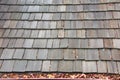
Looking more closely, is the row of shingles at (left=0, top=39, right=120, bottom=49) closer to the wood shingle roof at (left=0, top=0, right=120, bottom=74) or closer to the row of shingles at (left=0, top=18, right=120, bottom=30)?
the wood shingle roof at (left=0, top=0, right=120, bottom=74)

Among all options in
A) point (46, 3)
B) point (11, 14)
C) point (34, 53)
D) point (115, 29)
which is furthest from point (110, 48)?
point (11, 14)

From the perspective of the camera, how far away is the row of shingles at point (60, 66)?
10.6 feet

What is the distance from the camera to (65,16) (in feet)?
13.0

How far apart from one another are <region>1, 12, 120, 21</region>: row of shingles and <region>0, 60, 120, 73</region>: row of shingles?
0.92 metres

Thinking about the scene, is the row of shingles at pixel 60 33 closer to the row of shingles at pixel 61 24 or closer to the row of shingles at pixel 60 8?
the row of shingles at pixel 61 24

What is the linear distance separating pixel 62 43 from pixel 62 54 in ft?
0.71

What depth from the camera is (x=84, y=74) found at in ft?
10.5

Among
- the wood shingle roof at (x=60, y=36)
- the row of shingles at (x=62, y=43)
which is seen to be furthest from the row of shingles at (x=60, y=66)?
the row of shingles at (x=62, y=43)

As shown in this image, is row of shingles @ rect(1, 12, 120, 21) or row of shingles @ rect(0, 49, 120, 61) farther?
row of shingles @ rect(1, 12, 120, 21)

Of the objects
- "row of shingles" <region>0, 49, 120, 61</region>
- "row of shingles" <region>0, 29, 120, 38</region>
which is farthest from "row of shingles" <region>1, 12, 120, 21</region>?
"row of shingles" <region>0, 49, 120, 61</region>

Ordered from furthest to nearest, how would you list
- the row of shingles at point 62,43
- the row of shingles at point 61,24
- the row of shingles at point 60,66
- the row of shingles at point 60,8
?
the row of shingles at point 60,8 < the row of shingles at point 61,24 < the row of shingles at point 62,43 < the row of shingles at point 60,66

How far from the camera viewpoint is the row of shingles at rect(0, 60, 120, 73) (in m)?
3.22

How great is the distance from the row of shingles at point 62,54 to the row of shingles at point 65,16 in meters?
0.70

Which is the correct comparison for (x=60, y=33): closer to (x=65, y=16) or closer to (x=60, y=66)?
(x=65, y=16)
